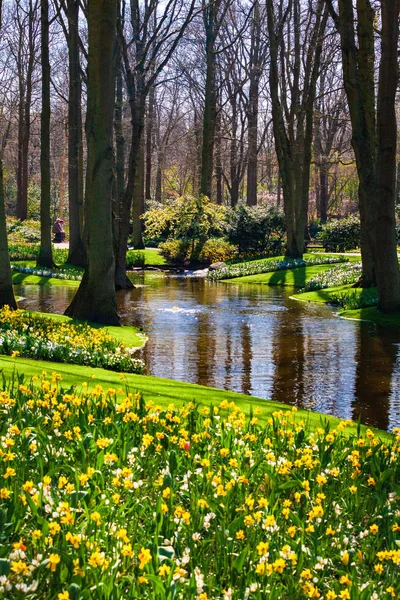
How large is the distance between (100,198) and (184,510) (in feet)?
38.0

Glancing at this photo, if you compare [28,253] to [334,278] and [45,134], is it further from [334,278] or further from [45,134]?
[334,278]

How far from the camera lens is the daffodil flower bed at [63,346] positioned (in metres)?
10.3

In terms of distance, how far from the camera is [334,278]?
81.9ft

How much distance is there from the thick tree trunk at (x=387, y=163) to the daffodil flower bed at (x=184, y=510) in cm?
1151

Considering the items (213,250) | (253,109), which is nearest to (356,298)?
(213,250)

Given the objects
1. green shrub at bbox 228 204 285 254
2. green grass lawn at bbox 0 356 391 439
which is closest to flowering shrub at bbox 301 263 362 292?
green shrub at bbox 228 204 285 254

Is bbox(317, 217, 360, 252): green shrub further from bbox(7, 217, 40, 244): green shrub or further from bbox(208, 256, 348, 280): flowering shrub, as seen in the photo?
bbox(7, 217, 40, 244): green shrub

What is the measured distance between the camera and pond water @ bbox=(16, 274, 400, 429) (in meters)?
10.3

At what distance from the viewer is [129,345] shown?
1338 centimetres

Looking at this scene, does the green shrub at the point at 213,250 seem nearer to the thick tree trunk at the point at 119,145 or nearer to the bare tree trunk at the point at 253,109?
the thick tree trunk at the point at 119,145

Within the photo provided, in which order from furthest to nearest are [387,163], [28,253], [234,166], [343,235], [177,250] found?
[234,166], [343,235], [177,250], [28,253], [387,163]

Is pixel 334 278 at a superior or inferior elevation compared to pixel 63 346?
superior

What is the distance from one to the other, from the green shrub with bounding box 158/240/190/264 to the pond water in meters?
11.5

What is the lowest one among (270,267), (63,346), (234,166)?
(63,346)
